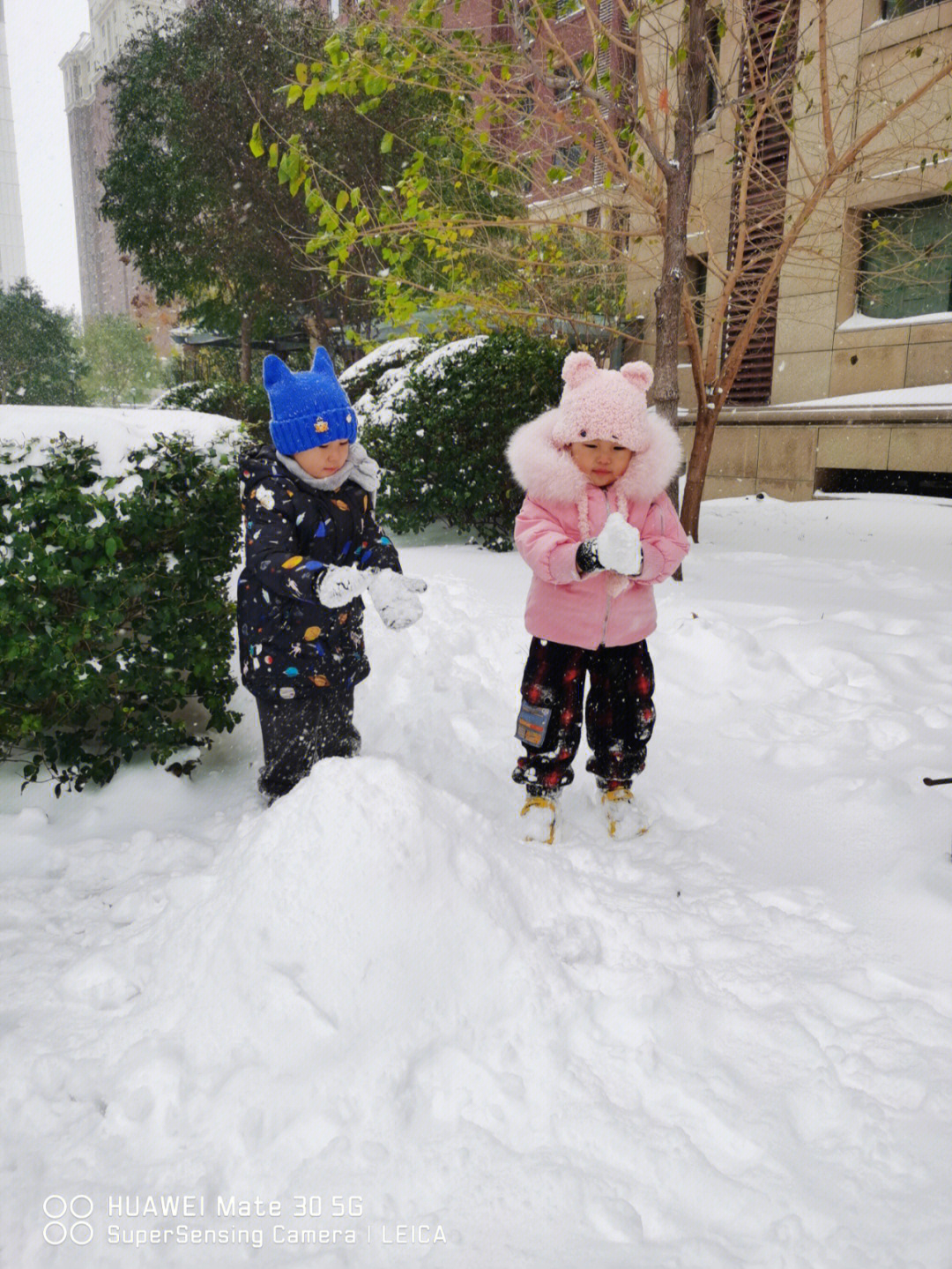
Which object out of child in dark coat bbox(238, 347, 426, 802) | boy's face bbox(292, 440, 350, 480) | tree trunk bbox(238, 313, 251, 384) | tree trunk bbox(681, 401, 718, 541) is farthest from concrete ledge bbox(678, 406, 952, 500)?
tree trunk bbox(238, 313, 251, 384)

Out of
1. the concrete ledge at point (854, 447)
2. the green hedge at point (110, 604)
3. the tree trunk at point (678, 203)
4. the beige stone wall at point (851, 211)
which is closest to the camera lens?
the green hedge at point (110, 604)

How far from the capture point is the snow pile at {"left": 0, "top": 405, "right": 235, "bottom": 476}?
2889mm

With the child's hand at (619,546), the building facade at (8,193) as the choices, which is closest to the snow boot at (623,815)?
the child's hand at (619,546)

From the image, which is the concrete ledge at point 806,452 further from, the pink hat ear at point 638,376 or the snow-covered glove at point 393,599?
the snow-covered glove at point 393,599

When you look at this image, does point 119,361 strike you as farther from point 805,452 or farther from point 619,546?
point 619,546

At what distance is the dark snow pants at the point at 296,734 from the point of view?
2.83m

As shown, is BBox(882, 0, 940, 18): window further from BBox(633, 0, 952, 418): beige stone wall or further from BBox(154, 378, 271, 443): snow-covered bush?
BBox(154, 378, 271, 443): snow-covered bush

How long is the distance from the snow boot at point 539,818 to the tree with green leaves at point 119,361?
184ft

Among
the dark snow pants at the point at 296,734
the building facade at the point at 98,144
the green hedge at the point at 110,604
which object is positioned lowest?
the dark snow pants at the point at 296,734

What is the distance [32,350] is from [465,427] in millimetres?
40697

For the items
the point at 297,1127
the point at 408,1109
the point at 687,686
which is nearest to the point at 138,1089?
the point at 297,1127

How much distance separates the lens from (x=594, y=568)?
2422mm

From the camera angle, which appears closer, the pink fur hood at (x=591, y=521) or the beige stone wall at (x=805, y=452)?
the pink fur hood at (x=591, y=521)

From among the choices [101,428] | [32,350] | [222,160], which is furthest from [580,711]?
[32,350]
